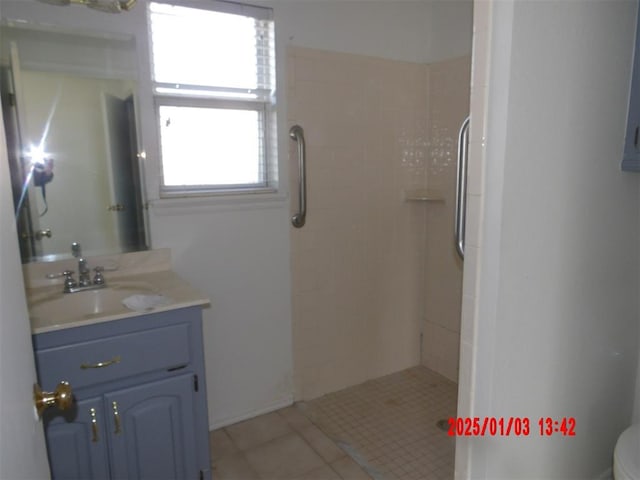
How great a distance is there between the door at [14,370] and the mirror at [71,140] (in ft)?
3.24

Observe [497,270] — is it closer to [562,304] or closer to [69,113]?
[562,304]

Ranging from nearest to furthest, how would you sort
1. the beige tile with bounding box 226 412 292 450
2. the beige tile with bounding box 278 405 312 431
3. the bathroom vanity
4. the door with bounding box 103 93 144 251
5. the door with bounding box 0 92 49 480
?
1. the door with bounding box 0 92 49 480
2. the bathroom vanity
3. the door with bounding box 103 93 144 251
4. the beige tile with bounding box 226 412 292 450
5. the beige tile with bounding box 278 405 312 431

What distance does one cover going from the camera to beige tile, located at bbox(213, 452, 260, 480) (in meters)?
1.88

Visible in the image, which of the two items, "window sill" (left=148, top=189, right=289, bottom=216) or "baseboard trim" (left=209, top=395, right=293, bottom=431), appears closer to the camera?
"window sill" (left=148, top=189, right=289, bottom=216)

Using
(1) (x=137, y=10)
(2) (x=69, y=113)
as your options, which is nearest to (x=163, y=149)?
(2) (x=69, y=113)

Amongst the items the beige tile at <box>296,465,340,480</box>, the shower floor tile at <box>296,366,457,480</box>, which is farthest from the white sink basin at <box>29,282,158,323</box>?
the shower floor tile at <box>296,366,457,480</box>

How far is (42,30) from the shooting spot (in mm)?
1646

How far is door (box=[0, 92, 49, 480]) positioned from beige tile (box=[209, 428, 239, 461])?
1214 millimetres

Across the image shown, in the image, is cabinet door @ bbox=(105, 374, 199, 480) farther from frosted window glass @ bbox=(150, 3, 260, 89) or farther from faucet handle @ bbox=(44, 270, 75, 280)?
frosted window glass @ bbox=(150, 3, 260, 89)

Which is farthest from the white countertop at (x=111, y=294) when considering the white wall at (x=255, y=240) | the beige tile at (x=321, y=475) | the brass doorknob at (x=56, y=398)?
the beige tile at (x=321, y=475)

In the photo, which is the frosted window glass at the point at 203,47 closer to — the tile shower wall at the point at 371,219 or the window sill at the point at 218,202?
the tile shower wall at the point at 371,219

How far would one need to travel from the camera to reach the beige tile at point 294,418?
222 centimetres

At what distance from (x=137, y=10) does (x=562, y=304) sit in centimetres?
182

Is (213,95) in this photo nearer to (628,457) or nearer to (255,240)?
(255,240)
